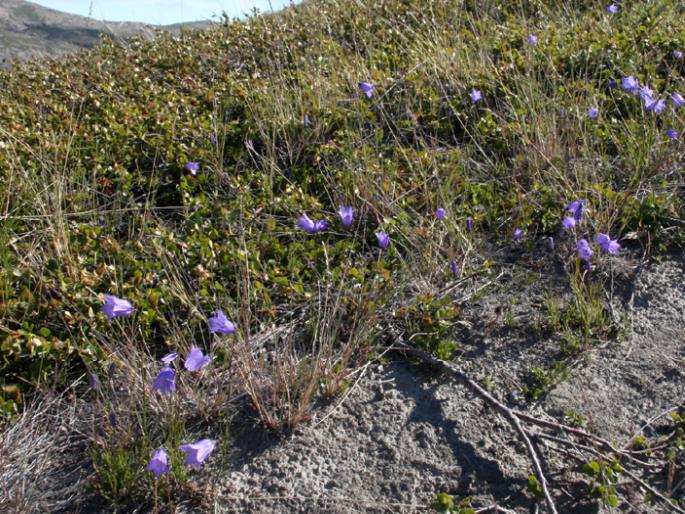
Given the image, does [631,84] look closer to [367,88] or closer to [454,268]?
[367,88]

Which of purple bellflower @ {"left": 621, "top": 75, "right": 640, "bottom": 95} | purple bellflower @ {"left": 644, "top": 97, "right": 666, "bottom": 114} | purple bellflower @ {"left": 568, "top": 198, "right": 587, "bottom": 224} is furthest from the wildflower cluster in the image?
purple bellflower @ {"left": 621, "top": 75, "right": 640, "bottom": 95}

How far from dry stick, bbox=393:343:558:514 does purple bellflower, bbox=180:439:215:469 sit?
86 centimetres

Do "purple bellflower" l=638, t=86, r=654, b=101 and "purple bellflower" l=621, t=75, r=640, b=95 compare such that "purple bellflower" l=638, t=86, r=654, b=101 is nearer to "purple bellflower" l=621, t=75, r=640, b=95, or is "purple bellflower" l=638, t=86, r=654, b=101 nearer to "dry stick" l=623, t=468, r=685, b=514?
"purple bellflower" l=621, t=75, r=640, b=95

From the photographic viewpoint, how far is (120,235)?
347 cm

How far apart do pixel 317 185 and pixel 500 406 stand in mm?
1776

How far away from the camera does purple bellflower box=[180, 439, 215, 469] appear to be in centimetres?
204

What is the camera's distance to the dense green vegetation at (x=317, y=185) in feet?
8.82

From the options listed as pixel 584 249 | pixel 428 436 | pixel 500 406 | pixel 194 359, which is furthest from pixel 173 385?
pixel 584 249

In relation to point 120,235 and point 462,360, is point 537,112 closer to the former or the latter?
point 462,360

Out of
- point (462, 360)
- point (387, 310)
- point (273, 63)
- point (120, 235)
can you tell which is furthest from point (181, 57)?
point (462, 360)

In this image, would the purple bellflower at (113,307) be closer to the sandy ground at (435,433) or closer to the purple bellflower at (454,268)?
the sandy ground at (435,433)

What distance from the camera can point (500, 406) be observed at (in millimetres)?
2324

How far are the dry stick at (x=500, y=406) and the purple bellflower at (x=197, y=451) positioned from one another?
2.83 feet

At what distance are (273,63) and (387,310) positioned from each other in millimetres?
3090
